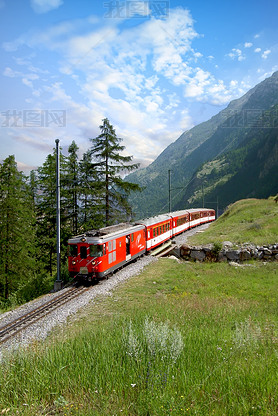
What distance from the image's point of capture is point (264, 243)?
18.8m

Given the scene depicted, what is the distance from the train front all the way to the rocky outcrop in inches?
358

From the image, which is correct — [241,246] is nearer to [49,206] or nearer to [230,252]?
[230,252]

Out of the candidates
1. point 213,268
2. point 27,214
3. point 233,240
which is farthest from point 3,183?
point 233,240

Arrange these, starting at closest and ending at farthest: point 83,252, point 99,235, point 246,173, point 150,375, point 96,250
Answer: point 150,375 < point 96,250 < point 83,252 < point 99,235 < point 246,173

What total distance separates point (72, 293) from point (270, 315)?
9.18 metres

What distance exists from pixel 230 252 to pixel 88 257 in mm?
10392

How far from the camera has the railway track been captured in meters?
9.47

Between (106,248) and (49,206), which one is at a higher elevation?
(49,206)

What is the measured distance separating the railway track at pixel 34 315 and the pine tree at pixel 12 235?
9570 mm

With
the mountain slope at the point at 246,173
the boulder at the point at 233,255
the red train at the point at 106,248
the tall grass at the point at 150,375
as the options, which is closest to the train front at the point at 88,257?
the red train at the point at 106,248

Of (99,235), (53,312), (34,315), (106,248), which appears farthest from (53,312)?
(99,235)

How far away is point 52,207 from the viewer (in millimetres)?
24922

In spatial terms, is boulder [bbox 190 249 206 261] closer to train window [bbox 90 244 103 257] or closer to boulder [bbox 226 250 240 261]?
boulder [bbox 226 250 240 261]

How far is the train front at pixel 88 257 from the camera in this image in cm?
1403
